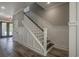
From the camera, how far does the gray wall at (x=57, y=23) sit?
320 cm

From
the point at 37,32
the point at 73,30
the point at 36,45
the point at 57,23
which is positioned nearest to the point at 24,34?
the point at 37,32

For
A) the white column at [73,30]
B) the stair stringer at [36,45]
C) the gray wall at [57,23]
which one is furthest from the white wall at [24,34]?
the white column at [73,30]

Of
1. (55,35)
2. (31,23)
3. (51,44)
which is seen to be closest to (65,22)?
(55,35)

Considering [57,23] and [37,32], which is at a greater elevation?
[57,23]

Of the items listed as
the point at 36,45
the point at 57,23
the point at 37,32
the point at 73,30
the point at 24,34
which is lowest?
the point at 36,45

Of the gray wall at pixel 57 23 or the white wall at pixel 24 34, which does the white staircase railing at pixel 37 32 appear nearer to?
the white wall at pixel 24 34

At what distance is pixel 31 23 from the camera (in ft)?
11.8

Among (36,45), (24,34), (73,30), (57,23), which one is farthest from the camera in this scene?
(24,34)

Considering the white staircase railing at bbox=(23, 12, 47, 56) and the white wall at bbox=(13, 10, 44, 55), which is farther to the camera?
the white wall at bbox=(13, 10, 44, 55)

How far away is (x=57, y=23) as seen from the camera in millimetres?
3600

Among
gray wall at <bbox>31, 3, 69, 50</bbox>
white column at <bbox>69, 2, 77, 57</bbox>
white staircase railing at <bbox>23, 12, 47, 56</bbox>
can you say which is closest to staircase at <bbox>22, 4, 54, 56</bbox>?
white staircase railing at <bbox>23, 12, 47, 56</bbox>

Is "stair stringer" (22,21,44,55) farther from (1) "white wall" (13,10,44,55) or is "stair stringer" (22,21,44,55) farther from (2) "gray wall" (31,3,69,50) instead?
(2) "gray wall" (31,3,69,50)

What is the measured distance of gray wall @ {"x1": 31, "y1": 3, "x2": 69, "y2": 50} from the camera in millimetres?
3203

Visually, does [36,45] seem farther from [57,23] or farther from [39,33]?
[57,23]
